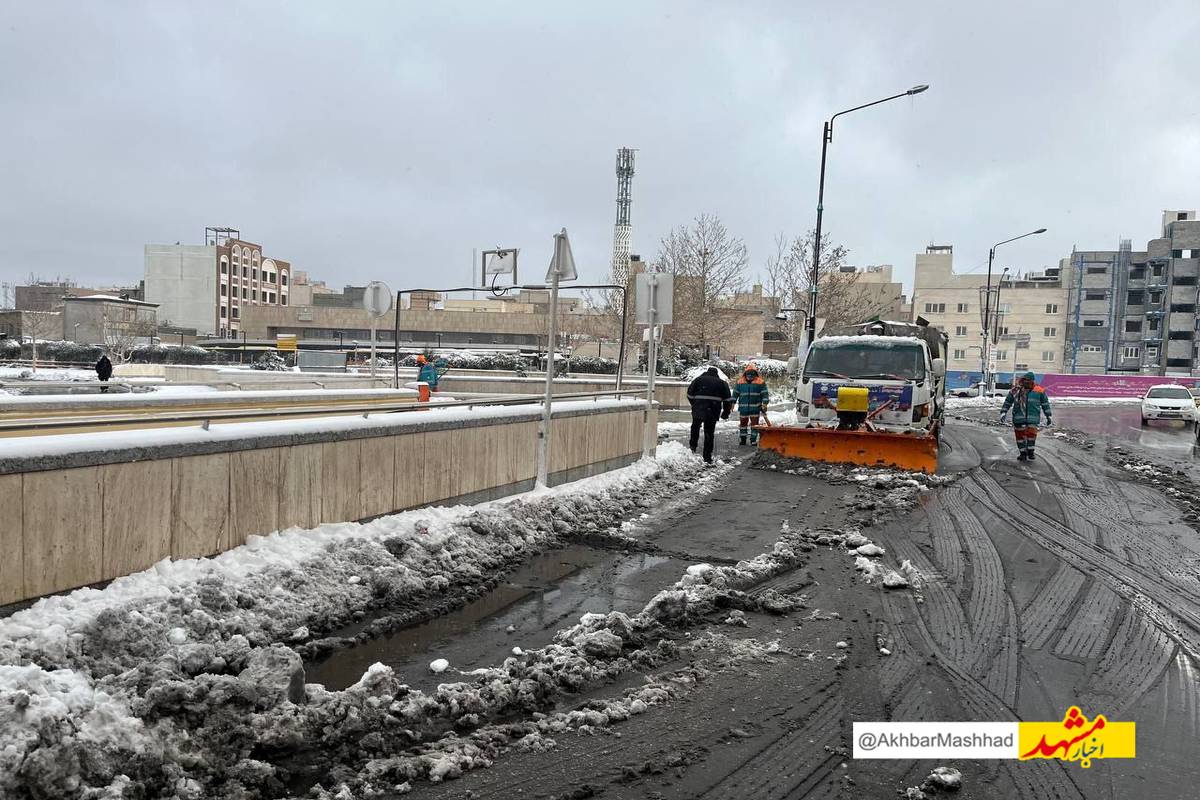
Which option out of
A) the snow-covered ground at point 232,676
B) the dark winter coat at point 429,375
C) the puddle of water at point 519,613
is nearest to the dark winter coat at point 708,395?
the puddle of water at point 519,613

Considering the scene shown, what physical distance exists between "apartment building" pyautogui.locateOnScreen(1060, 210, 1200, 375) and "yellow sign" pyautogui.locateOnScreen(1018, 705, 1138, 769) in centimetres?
9140

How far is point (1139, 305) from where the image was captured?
280ft

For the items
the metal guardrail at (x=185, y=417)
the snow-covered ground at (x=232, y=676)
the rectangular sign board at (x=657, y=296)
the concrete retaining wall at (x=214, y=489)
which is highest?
the rectangular sign board at (x=657, y=296)

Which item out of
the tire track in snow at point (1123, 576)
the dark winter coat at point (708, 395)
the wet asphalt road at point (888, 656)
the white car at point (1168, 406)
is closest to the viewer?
the wet asphalt road at point (888, 656)

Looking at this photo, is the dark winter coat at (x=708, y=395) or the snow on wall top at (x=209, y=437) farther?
the dark winter coat at (x=708, y=395)

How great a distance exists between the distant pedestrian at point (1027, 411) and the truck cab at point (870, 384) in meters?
1.52

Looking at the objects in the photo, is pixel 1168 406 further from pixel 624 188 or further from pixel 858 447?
pixel 624 188

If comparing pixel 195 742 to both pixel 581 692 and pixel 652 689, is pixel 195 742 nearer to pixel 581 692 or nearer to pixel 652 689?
pixel 581 692

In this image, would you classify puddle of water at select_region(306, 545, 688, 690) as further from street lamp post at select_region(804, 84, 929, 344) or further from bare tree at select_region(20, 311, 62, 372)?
bare tree at select_region(20, 311, 62, 372)

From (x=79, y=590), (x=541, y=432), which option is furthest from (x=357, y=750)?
(x=541, y=432)

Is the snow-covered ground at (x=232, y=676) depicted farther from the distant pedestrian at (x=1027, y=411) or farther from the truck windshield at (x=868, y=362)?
the distant pedestrian at (x=1027, y=411)

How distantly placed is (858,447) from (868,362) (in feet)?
7.61

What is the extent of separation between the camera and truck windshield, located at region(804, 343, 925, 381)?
16.3m

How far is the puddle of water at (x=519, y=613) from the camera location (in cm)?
512
